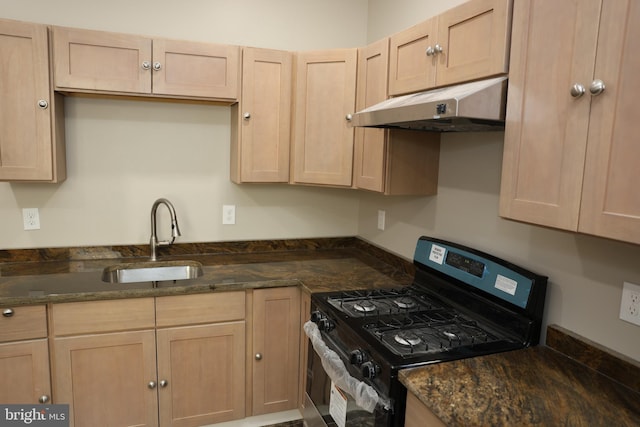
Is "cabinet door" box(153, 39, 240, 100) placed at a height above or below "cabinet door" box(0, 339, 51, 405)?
above

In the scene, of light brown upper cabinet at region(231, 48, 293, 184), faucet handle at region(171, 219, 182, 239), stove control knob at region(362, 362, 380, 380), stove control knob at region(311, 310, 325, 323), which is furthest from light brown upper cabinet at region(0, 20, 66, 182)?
stove control knob at region(362, 362, 380, 380)

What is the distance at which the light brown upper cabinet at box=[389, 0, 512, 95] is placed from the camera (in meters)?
1.41

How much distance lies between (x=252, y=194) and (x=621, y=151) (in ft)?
7.01

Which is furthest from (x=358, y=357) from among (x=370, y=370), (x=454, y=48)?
(x=454, y=48)

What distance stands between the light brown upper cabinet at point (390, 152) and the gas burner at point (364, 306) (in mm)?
560

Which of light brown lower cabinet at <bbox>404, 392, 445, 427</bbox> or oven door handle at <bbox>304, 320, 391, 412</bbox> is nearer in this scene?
light brown lower cabinet at <bbox>404, 392, 445, 427</bbox>

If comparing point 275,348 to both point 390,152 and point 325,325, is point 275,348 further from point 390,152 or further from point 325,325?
point 390,152

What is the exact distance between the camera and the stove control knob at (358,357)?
5.00 ft

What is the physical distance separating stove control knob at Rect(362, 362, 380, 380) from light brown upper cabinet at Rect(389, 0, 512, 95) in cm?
108

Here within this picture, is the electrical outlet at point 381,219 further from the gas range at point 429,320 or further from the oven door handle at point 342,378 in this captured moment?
the oven door handle at point 342,378

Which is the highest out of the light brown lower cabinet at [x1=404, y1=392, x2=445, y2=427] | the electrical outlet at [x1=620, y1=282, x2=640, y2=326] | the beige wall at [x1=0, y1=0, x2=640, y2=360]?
the beige wall at [x1=0, y1=0, x2=640, y2=360]

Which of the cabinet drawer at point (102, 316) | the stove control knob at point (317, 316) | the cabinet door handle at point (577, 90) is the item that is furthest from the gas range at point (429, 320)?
the cabinet drawer at point (102, 316)

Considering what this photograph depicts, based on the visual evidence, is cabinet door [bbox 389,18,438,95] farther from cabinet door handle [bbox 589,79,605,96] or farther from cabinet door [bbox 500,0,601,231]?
cabinet door handle [bbox 589,79,605,96]

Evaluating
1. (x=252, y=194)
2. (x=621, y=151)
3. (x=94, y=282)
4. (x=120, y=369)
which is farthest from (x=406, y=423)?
(x=252, y=194)
